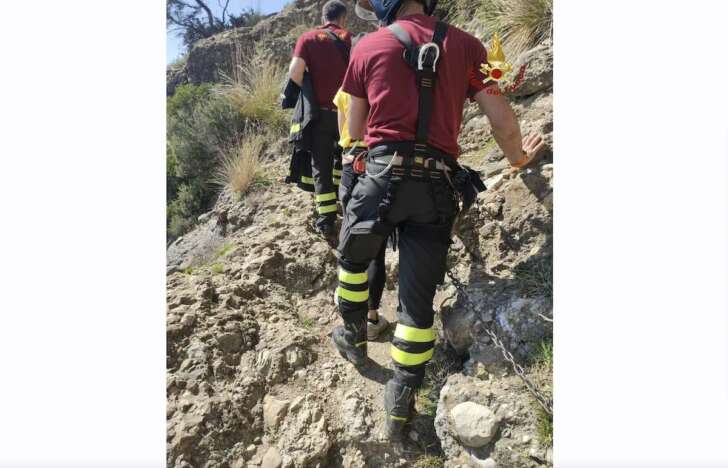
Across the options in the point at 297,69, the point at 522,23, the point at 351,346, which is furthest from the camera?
the point at 522,23

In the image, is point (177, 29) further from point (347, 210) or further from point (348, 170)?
point (347, 210)

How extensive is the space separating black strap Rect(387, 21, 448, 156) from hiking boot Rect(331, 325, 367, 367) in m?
1.25

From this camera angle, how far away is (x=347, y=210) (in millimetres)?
2371

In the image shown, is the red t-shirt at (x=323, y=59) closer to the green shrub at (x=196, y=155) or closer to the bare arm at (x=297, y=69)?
the bare arm at (x=297, y=69)

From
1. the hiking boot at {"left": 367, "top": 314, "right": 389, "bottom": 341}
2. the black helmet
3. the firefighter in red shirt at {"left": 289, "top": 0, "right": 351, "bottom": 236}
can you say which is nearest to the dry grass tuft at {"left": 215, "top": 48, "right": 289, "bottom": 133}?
the firefighter in red shirt at {"left": 289, "top": 0, "right": 351, "bottom": 236}

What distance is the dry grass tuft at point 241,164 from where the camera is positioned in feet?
17.1

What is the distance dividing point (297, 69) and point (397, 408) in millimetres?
2625

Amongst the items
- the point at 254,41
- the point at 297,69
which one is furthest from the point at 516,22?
the point at 254,41

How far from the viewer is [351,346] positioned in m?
2.79

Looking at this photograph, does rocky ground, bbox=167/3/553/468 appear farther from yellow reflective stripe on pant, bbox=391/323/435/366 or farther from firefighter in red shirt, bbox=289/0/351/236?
firefighter in red shirt, bbox=289/0/351/236

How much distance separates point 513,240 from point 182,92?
6515mm

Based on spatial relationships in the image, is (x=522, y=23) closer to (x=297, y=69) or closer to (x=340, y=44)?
(x=340, y=44)

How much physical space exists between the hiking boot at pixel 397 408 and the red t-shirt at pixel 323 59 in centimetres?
237

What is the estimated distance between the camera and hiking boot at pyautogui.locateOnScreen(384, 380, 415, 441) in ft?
7.50
